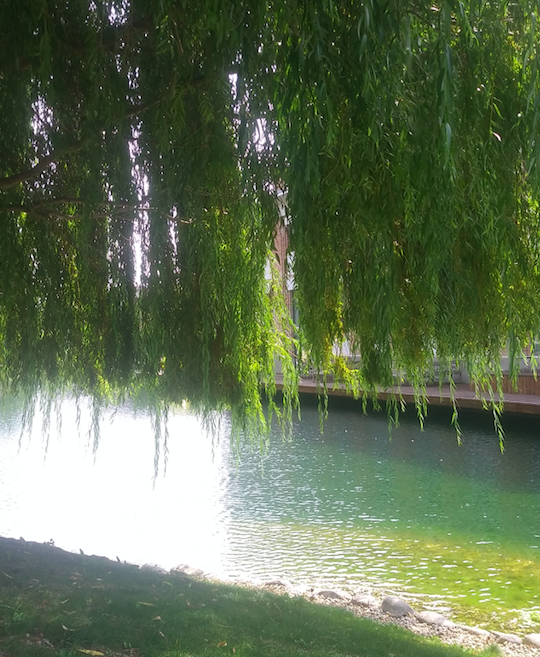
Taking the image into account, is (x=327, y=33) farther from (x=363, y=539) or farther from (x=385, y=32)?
(x=363, y=539)

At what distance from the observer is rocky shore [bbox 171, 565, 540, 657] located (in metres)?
4.92

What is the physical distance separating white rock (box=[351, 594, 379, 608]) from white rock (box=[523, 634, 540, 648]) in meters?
1.19

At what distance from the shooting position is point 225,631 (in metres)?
3.66

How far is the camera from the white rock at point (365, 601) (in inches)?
222

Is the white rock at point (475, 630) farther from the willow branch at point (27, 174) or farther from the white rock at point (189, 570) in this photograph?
the willow branch at point (27, 174)

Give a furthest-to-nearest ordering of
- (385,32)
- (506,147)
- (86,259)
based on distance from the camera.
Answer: (86,259), (506,147), (385,32)

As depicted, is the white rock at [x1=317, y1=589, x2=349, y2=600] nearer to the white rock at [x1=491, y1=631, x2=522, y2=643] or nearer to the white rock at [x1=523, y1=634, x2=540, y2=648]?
the white rock at [x1=491, y1=631, x2=522, y2=643]

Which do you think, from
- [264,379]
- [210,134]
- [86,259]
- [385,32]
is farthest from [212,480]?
[385,32]

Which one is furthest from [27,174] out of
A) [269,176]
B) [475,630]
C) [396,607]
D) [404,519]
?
[404,519]

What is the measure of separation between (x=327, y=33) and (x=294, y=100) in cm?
23

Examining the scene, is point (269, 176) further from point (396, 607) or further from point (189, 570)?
point (189, 570)

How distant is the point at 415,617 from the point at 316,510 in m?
3.64

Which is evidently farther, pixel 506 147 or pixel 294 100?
pixel 506 147

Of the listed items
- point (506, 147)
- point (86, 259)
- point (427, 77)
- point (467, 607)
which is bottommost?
point (467, 607)
